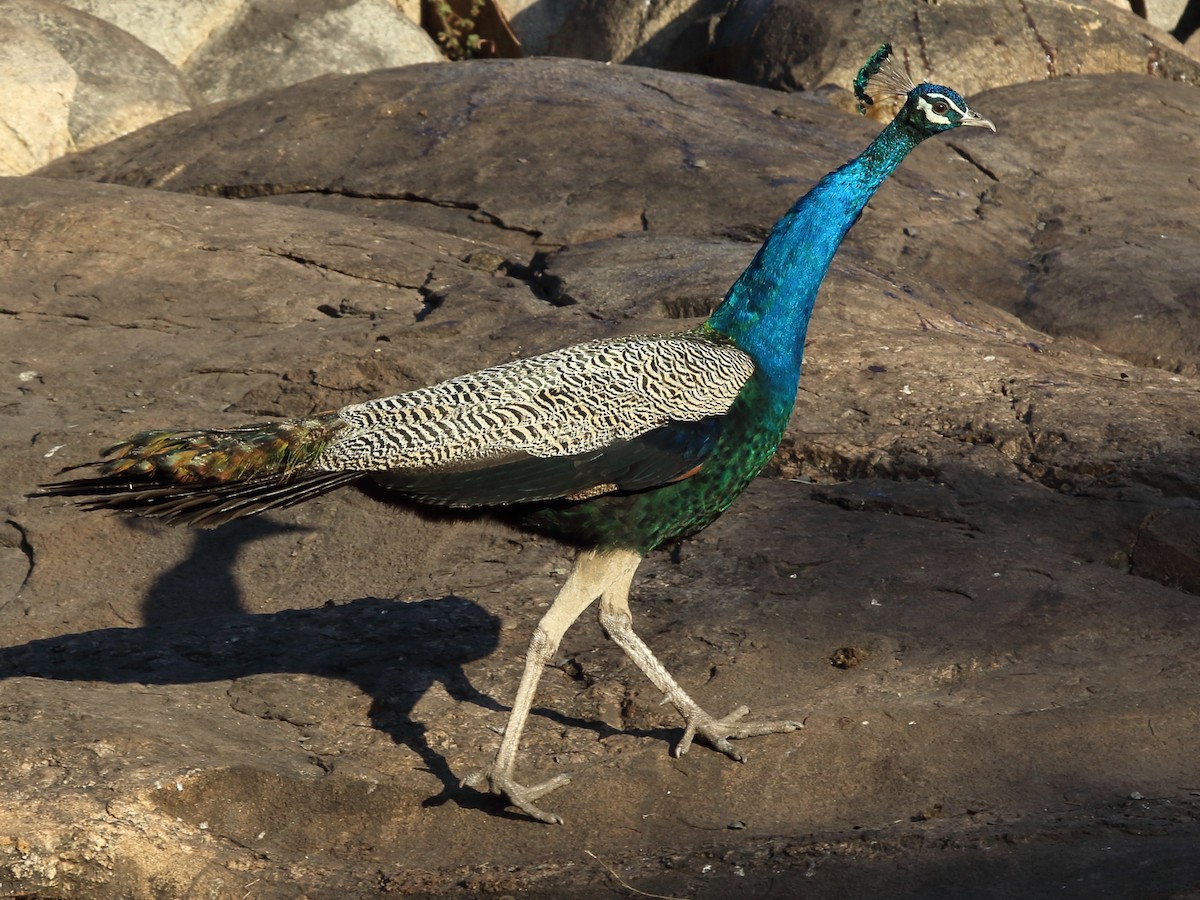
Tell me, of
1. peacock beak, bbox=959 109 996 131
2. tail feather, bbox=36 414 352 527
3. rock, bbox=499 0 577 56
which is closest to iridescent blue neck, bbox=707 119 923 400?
peacock beak, bbox=959 109 996 131

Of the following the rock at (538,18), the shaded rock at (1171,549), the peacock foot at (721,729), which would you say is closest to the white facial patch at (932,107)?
the shaded rock at (1171,549)

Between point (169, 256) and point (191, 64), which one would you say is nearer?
point (169, 256)

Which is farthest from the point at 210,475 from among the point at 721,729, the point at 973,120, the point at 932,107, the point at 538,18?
the point at 538,18

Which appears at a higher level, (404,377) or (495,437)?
(495,437)

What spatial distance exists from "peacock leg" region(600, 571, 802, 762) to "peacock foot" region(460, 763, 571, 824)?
0.41 m

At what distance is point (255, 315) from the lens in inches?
302

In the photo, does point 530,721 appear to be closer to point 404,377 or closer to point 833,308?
point 404,377

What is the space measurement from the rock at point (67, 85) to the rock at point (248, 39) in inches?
42.1

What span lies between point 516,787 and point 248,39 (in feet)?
33.5

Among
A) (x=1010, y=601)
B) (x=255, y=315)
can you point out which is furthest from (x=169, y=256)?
(x=1010, y=601)

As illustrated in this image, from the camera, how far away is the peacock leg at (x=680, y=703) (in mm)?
4301

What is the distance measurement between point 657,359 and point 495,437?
61 cm

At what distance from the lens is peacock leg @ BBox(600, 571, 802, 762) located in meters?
4.30

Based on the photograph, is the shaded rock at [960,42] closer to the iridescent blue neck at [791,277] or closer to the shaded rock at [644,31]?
the shaded rock at [644,31]
